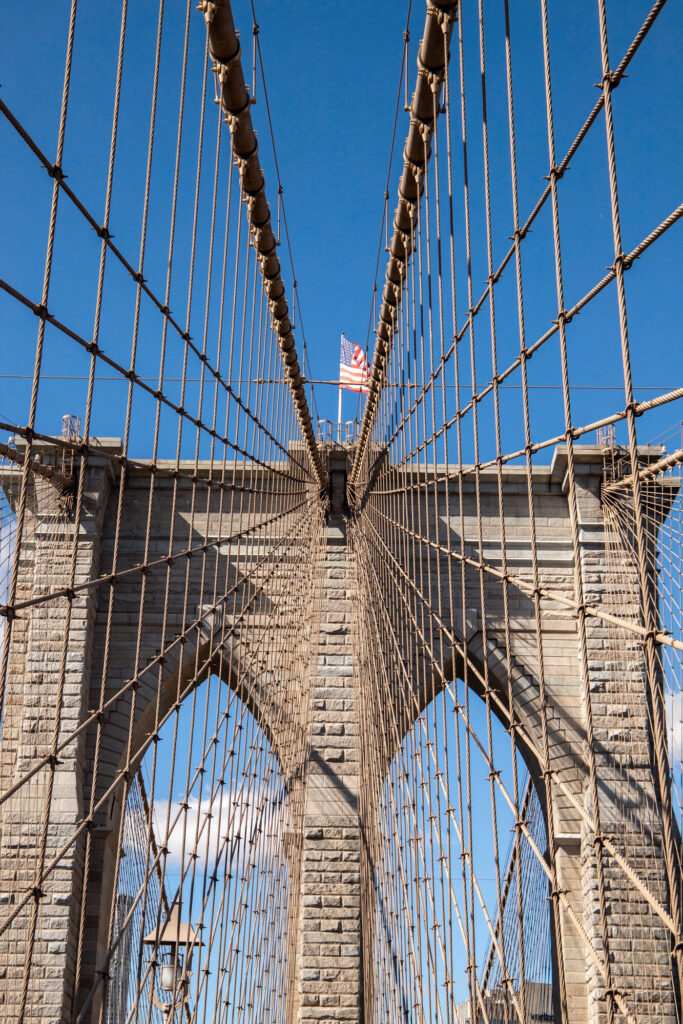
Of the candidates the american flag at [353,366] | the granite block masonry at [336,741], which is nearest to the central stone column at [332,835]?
the granite block masonry at [336,741]

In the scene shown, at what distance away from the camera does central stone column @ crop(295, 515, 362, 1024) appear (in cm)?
1143

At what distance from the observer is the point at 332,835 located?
39.4 ft

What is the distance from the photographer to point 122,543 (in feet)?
43.5

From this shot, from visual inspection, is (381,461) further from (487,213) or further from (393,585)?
(487,213)

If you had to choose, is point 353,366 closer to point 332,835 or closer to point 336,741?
point 336,741

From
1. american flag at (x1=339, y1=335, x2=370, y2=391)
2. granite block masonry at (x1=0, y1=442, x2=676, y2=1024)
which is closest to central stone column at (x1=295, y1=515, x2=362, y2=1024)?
granite block masonry at (x1=0, y1=442, x2=676, y2=1024)

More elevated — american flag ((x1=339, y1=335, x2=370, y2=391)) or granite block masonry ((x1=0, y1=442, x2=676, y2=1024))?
american flag ((x1=339, y1=335, x2=370, y2=391))

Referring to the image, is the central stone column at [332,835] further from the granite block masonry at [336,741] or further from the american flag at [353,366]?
the american flag at [353,366]

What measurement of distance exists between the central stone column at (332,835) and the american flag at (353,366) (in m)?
3.75

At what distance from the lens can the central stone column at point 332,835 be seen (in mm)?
11430

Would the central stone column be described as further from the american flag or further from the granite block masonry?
the american flag

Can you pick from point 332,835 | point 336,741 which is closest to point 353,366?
point 336,741

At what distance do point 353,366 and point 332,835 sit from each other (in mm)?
7087

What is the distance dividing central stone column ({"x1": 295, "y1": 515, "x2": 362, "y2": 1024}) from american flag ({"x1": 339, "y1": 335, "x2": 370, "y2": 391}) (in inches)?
148
